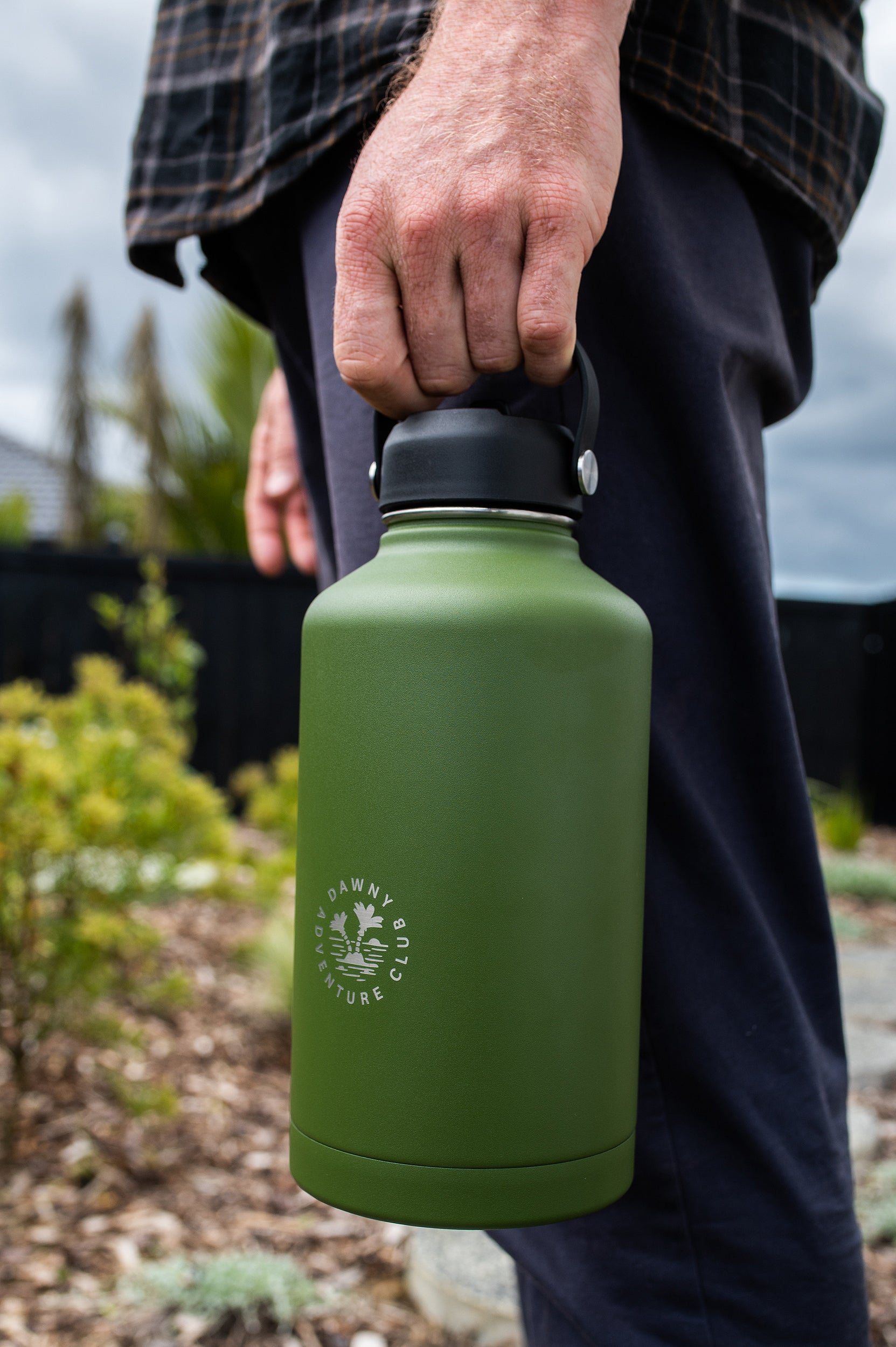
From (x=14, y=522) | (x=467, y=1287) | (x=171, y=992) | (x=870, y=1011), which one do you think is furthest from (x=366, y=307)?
(x=14, y=522)

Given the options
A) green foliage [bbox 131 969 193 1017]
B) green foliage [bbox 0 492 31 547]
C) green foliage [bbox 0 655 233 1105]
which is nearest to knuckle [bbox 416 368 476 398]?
green foliage [bbox 0 655 233 1105]

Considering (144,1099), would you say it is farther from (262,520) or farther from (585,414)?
(585,414)

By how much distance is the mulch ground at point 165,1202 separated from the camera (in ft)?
5.91

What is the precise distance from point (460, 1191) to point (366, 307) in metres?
0.63

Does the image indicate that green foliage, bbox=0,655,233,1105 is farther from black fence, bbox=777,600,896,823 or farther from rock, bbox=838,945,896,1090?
black fence, bbox=777,600,896,823

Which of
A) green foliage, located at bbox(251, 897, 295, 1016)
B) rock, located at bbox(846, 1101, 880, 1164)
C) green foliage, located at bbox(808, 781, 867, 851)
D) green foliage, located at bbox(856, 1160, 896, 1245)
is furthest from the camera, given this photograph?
green foliage, located at bbox(808, 781, 867, 851)

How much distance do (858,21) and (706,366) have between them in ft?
1.70

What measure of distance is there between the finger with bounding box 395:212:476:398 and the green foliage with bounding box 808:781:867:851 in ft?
18.6

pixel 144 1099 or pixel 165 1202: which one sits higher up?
pixel 144 1099

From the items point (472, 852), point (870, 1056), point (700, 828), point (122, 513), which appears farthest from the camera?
point (122, 513)

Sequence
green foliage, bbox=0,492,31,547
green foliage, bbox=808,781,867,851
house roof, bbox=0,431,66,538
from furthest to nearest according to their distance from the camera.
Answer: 1. house roof, bbox=0,431,66,538
2. green foliage, bbox=0,492,31,547
3. green foliage, bbox=808,781,867,851

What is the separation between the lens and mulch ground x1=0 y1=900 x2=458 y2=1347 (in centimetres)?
180

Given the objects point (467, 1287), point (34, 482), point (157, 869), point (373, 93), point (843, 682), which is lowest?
point (843, 682)

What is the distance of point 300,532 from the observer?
5.32 ft
